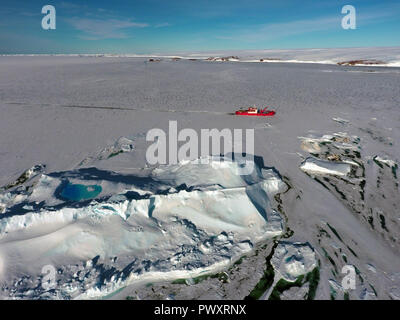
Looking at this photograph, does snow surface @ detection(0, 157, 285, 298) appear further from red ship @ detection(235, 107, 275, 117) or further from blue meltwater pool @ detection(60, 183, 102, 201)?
red ship @ detection(235, 107, 275, 117)

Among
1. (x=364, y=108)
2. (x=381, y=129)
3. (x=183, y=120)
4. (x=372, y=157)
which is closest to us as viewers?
(x=372, y=157)

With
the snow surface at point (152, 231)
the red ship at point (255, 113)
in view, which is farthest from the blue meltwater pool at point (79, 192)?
the red ship at point (255, 113)

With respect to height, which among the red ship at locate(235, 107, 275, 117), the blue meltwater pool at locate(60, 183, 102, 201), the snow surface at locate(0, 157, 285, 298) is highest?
the red ship at locate(235, 107, 275, 117)

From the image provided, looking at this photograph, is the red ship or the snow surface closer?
the snow surface

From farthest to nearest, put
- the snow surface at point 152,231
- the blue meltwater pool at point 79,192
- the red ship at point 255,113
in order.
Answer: the red ship at point 255,113 → the blue meltwater pool at point 79,192 → the snow surface at point 152,231

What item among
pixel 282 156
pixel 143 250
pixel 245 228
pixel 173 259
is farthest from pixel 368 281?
pixel 282 156

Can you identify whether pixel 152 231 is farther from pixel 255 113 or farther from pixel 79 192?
pixel 255 113

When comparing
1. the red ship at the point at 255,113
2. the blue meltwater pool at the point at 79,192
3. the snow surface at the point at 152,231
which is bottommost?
the snow surface at the point at 152,231

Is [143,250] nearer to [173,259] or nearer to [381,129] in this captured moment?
[173,259]

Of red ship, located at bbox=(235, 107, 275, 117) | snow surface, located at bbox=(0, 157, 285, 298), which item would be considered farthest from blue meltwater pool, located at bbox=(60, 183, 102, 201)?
red ship, located at bbox=(235, 107, 275, 117)

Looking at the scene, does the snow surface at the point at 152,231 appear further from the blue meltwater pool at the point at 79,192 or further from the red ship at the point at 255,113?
the red ship at the point at 255,113
